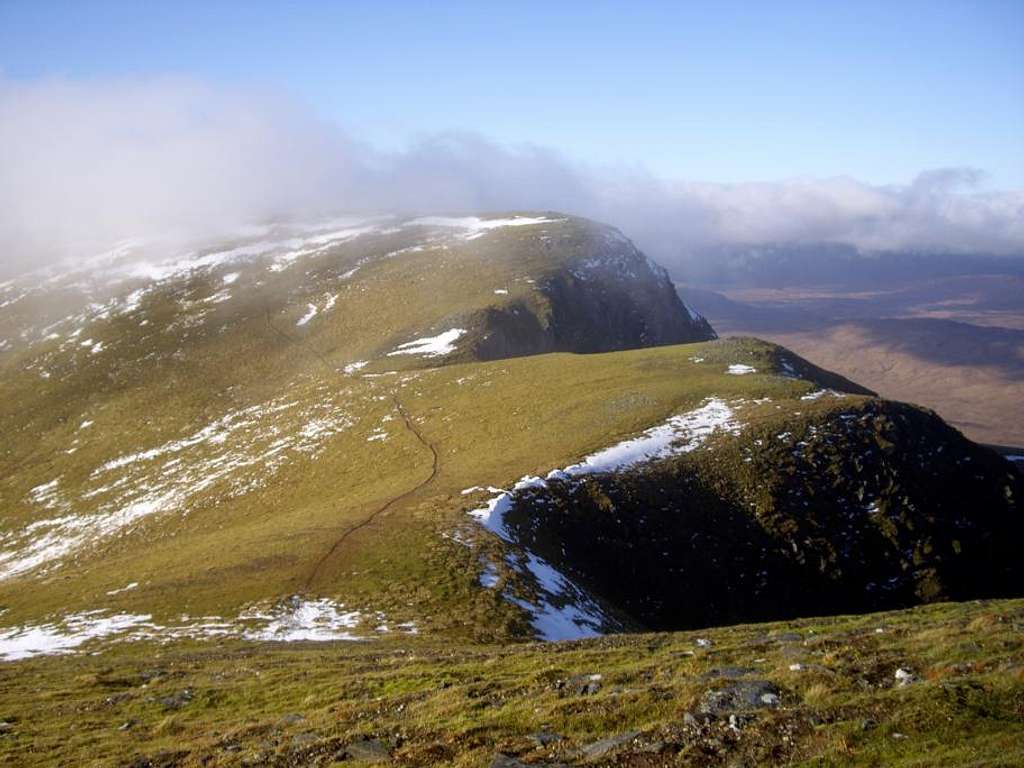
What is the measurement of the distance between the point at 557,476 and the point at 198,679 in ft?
83.9

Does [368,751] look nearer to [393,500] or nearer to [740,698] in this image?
[740,698]

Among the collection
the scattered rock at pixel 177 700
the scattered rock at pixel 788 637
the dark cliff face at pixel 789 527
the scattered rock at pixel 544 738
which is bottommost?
the dark cliff face at pixel 789 527

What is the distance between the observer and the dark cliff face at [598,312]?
97.7m

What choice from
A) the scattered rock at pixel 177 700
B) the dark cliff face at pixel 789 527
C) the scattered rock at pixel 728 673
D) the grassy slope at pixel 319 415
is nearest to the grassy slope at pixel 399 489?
the grassy slope at pixel 319 415

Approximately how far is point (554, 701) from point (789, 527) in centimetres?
3226

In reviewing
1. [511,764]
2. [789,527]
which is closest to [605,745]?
[511,764]

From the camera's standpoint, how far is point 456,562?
35.4 metres

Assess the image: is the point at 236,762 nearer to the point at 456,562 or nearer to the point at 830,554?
the point at 456,562

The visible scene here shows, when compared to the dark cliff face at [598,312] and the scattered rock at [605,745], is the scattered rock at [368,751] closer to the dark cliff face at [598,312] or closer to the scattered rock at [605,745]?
the scattered rock at [605,745]

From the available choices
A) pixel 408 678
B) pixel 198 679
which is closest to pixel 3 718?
pixel 198 679

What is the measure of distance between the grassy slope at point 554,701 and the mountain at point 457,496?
3.33 ft

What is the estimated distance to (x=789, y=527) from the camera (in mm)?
44531

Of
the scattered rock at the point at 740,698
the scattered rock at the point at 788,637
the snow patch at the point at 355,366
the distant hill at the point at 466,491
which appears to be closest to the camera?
the scattered rock at the point at 740,698

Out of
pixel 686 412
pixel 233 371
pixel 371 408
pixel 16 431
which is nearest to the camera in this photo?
pixel 686 412
